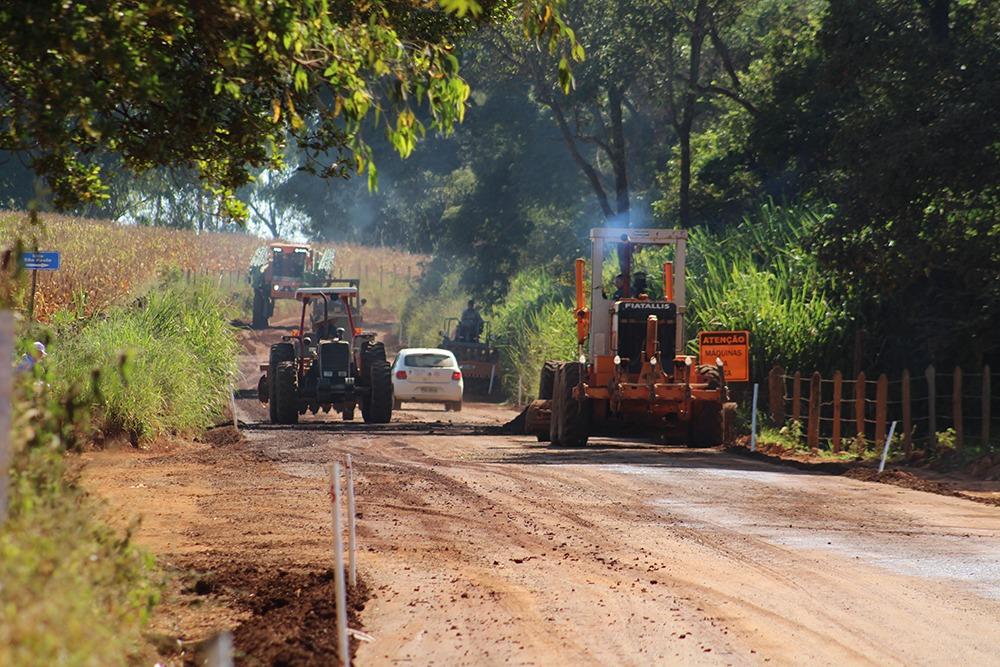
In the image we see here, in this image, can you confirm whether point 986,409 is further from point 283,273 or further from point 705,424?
Result: point 283,273

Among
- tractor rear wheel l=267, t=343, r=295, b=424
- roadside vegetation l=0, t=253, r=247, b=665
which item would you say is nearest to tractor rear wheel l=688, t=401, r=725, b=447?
tractor rear wheel l=267, t=343, r=295, b=424

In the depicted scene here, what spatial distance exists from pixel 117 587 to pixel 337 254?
72848mm

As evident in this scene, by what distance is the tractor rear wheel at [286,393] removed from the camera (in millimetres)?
29547

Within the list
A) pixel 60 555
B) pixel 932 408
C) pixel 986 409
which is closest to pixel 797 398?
pixel 932 408

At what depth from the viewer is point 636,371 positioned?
2459cm

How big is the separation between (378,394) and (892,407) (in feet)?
30.8

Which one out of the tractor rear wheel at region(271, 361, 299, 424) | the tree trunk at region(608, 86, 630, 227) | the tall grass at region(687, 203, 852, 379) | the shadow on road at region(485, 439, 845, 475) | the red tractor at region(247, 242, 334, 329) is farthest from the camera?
the red tractor at region(247, 242, 334, 329)

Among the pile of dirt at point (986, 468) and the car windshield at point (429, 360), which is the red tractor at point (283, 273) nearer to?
the car windshield at point (429, 360)

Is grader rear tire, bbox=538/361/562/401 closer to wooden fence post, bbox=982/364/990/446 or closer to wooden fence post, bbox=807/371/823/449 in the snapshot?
wooden fence post, bbox=807/371/823/449

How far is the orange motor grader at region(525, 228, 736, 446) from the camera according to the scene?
939 inches

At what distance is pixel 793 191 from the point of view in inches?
1561

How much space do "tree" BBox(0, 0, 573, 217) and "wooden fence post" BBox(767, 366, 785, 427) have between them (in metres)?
16.0

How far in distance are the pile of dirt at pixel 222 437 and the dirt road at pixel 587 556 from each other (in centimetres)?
282

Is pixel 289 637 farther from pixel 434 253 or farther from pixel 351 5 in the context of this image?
pixel 434 253
